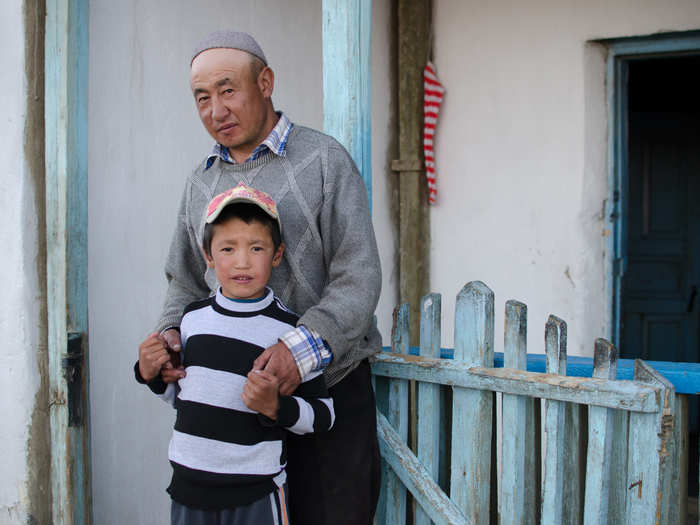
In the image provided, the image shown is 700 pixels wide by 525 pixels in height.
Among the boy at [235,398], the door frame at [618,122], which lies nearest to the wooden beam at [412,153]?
the door frame at [618,122]

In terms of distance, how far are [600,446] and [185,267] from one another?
1329 millimetres

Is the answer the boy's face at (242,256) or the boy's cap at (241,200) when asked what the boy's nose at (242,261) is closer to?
the boy's face at (242,256)

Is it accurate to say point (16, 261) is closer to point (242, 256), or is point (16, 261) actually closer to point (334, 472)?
point (242, 256)

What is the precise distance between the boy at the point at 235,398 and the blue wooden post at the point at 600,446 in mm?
755

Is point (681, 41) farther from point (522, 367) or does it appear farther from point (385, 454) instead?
Answer: point (385, 454)

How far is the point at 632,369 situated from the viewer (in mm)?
2033

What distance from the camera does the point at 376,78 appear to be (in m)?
4.15

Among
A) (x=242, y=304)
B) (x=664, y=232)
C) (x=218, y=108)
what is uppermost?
(x=218, y=108)

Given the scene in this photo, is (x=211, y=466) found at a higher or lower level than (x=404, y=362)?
lower

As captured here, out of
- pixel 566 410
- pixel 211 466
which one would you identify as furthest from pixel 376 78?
pixel 211 466

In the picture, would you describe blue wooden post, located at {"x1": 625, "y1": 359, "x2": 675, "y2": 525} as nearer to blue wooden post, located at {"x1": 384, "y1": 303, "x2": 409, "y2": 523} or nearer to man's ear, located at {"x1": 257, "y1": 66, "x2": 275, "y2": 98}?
blue wooden post, located at {"x1": 384, "y1": 303, "x2": 409, "y2": 523}

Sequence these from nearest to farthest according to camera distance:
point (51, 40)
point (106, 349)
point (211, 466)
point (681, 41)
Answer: point (211, 466) < point (51, 40) < point (106, 349) < point (681, 41)

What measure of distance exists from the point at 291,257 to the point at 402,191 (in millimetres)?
2544

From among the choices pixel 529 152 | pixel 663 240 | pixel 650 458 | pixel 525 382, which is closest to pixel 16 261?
pixel 525 382
